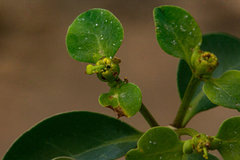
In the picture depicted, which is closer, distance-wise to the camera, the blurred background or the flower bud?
the flower bud

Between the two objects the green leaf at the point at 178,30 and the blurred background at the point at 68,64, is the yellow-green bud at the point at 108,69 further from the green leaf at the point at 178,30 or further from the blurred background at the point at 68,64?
the blurred background at the point at 68,64

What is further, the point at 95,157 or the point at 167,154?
the point at 95,157

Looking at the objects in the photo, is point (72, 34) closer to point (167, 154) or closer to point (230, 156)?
point (167, 154)

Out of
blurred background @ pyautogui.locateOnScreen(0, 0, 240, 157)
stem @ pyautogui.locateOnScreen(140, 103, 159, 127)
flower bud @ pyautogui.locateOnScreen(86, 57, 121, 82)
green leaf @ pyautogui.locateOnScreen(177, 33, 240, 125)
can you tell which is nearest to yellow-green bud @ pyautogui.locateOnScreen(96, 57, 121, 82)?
flower bud @ pyautogui.locateOnScreen(86, 57, 121, 82)

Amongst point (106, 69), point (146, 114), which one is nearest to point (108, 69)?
point (106, 69)

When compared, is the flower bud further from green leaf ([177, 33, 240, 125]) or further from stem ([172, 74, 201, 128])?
green leaf ([177, 33, 240, 125])

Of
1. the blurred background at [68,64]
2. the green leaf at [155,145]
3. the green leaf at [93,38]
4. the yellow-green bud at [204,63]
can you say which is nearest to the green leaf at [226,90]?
the yellow-green bud at [204,63]

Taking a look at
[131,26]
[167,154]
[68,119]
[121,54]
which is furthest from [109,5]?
[167,154]
